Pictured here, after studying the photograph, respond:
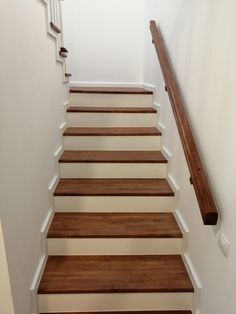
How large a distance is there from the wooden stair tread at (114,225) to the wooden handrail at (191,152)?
564 millimetres

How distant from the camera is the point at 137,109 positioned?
2783 mm

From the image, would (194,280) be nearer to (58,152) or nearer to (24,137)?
(24,137)

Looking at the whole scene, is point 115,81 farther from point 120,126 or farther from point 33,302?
point 33,302

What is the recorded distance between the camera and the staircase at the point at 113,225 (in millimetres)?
1561

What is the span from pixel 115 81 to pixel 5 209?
3.09 m

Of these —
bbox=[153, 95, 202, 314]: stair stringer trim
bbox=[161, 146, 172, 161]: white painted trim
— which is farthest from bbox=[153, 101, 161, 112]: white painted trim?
bbox=[161, 146, 172, 161]: white painted trim

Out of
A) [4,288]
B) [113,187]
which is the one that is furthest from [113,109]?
[4,288]

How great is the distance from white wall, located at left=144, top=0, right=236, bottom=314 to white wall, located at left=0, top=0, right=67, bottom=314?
94 cm

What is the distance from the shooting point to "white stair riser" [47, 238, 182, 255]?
5.85 feet

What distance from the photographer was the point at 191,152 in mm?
1491

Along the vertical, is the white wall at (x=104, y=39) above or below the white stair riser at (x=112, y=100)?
above

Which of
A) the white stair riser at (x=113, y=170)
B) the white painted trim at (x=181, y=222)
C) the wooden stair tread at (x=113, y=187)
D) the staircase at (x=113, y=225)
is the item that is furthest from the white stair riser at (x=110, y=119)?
the white painted trim at (x=181, y=222)

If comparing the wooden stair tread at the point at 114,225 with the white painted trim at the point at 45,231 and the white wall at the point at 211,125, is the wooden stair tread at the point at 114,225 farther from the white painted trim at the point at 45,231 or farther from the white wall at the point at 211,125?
the white wall at the point at 211,125

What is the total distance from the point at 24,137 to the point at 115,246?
0.96 meters
